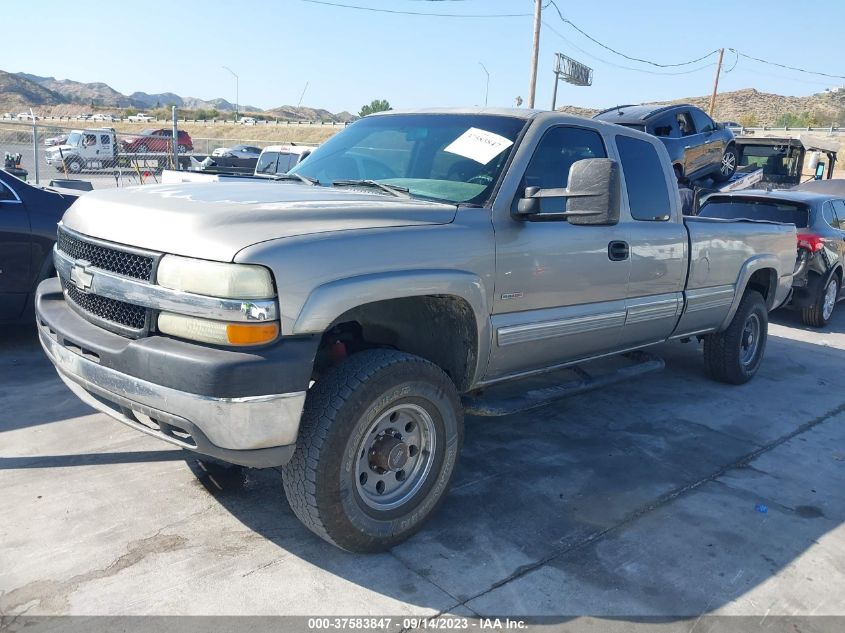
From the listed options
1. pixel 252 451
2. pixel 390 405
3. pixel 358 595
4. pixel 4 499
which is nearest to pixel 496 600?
pixel 358 595

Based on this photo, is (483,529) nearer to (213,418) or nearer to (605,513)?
(605,513)

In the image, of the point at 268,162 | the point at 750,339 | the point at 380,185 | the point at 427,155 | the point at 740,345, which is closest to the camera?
the point at 380,185

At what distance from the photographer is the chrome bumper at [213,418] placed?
2578 mm

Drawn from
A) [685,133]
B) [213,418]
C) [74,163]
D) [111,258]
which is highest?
[685,133]

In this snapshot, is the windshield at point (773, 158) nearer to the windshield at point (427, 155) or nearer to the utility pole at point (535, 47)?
the utility pole at point (535, 47)

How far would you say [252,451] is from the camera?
266cm

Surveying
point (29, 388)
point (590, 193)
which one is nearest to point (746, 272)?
point (590, 193)

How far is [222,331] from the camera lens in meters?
2.61

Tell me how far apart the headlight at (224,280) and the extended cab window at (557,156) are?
1719mm

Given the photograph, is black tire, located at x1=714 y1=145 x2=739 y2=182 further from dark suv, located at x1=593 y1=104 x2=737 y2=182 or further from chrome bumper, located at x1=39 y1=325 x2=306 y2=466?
chrome bumper, located at x1=39 y1=325 x2=306 y2=466

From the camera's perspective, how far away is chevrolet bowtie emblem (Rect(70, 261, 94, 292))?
9.95 ft

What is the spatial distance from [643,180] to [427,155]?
1.66m

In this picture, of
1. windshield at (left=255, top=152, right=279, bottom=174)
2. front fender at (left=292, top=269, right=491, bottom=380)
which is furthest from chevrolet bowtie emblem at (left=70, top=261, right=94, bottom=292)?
windshield at (left=255, top=152, right=279, bottom=174)

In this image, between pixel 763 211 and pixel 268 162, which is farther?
pixel 268 162
